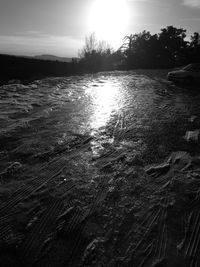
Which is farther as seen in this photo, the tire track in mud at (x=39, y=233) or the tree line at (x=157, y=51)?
the tree line at (x=157, y=51)

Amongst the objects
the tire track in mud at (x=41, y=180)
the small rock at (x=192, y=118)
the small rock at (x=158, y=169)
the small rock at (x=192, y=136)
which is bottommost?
the tire track in mud at (x=41, y=180)

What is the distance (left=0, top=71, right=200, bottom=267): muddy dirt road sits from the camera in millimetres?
3059

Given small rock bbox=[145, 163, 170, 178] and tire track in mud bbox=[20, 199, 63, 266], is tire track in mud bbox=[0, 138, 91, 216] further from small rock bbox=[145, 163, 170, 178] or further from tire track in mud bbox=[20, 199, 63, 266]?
small rock bbox=[145, 163, 170, 178]

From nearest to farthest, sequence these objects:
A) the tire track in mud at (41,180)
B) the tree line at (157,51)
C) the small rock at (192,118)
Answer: the tire track in mud at (41,180)
the small rock at (192,118)
the tree line at (157,51)

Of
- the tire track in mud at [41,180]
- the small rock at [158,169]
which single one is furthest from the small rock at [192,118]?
the tire track in mud at [41,180]

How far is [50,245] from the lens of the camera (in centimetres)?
311

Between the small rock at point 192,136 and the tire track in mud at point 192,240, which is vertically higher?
the small rock at point 192,136

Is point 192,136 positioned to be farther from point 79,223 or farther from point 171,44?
point 171,44

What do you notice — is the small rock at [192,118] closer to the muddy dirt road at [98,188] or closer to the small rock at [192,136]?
the muddy dirt road at [98,188]

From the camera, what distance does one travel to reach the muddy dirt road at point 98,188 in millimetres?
3059

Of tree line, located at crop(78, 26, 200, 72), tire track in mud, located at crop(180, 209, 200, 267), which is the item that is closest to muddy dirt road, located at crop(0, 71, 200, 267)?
tire track in mud, located at crop(180, 209, 200, 267)

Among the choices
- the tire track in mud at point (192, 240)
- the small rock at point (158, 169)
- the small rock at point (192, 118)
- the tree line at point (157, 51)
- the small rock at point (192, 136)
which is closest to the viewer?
the tire track in mud at point (192, 240)

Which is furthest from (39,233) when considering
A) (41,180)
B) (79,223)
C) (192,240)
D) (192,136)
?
(192,136)

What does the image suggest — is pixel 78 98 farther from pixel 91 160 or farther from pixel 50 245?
pixel 50 245
